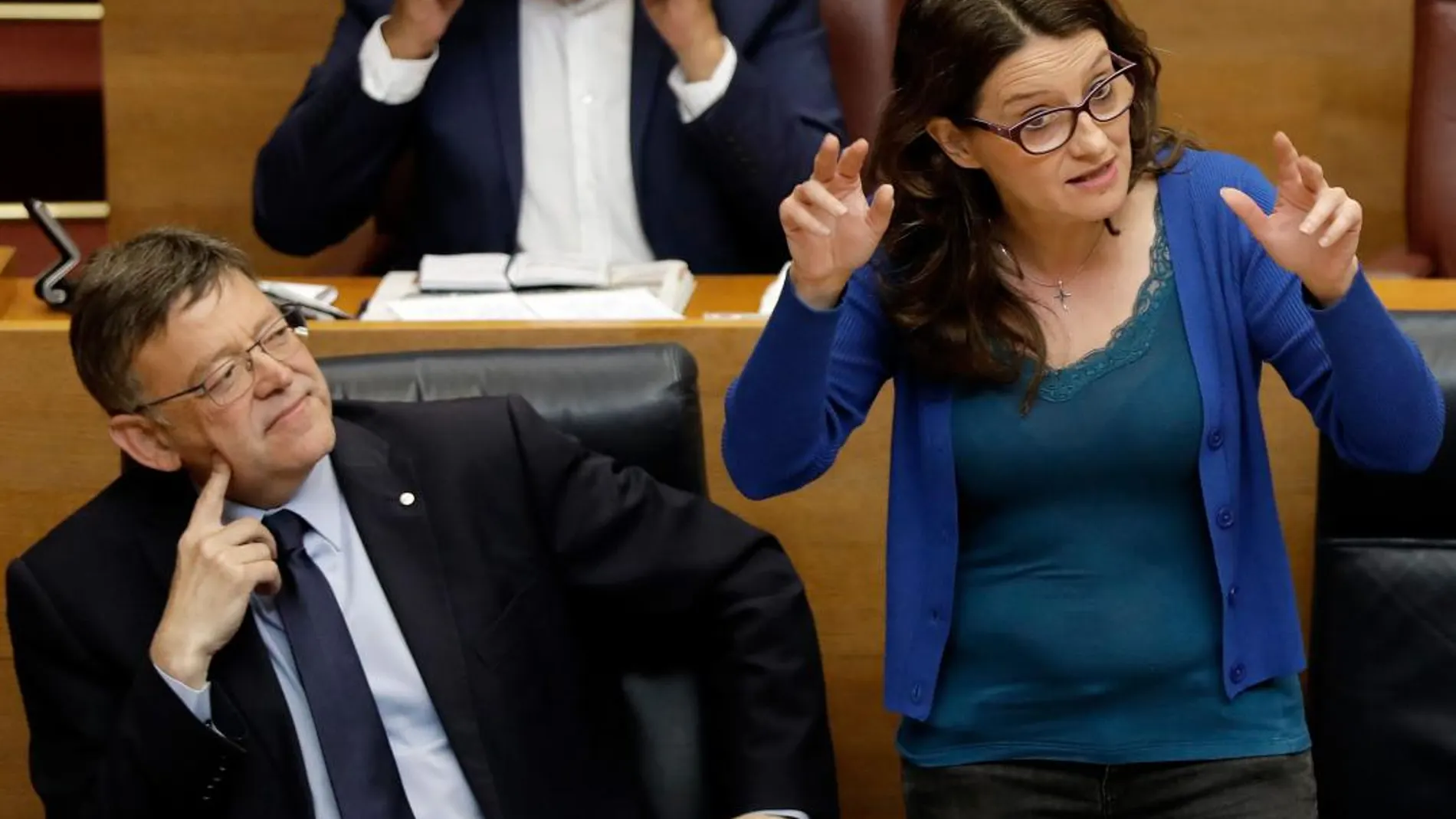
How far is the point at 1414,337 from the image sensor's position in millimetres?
1491

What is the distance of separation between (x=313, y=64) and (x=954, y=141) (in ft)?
4.79

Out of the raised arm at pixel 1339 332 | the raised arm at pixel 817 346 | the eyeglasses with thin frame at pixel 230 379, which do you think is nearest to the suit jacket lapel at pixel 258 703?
the eyeglasses with thin frame at pixel 230 379

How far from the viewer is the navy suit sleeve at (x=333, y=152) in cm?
221

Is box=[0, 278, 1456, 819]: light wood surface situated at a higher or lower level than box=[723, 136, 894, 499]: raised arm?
lower

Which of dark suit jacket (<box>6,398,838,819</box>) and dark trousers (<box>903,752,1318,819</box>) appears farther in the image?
dark suit jacket (<box>6,398,838,819</box>)

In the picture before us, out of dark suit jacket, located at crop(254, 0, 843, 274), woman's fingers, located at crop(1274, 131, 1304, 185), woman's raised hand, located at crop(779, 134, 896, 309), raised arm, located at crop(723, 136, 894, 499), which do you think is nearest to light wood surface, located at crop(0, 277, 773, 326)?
dark suit jacket, located at crop(254, 0, 843, 274)

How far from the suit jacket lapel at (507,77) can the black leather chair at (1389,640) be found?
3.46ft

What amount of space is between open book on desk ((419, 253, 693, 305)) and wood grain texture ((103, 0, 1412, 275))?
18.9 inches

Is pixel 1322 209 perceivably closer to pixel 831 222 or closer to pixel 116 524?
pixel 831 222

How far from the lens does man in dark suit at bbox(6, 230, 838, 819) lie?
4.62ft

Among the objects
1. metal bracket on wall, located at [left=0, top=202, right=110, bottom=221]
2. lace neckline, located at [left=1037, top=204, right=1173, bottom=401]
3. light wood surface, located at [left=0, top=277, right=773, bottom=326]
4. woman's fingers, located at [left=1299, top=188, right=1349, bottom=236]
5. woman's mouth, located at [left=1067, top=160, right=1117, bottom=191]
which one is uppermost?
woman's mouth, located at [left=1067, top=160, right=1117, bottom=191]

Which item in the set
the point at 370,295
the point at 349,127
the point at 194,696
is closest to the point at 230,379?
the point at 194,696

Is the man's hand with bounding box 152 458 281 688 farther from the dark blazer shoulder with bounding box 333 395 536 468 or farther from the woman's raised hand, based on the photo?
the woman's raised hand

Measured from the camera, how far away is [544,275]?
6.57 ft
